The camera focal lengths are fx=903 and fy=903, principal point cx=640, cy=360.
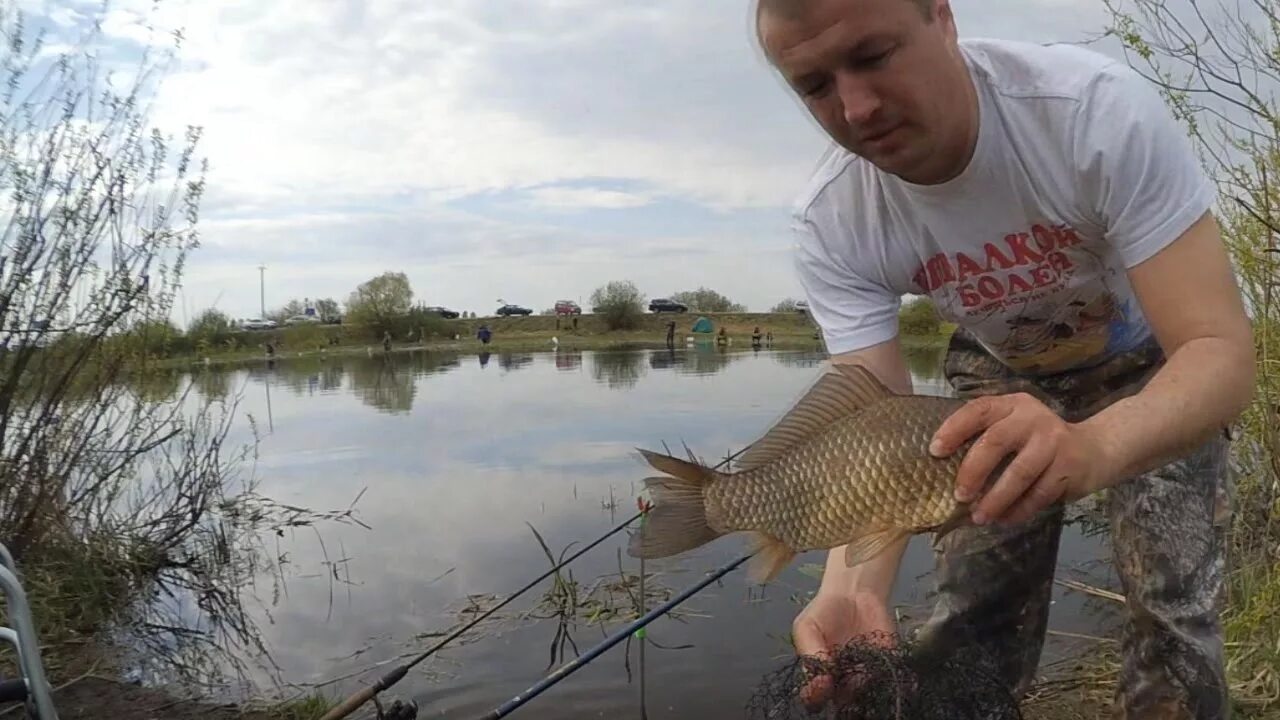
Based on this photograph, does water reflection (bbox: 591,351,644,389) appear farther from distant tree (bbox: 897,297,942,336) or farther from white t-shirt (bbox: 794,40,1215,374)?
white t-shirt (bbox: 794,40,1215,374)

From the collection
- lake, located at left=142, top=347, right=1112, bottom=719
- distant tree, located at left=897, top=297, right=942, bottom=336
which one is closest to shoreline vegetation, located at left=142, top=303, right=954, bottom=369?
distant tree, located at left=897, top=297, right=942, bottom=336

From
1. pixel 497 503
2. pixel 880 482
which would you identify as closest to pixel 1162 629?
pixel 880 482

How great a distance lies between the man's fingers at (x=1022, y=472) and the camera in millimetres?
1055

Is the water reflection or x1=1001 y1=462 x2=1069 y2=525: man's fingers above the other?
x1=1001 y1=462 x2=1069 y2=525: man's fingers

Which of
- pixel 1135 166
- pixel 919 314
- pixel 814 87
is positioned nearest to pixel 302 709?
pixel 814 87

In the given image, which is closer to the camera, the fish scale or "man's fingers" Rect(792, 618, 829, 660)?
the fish scale

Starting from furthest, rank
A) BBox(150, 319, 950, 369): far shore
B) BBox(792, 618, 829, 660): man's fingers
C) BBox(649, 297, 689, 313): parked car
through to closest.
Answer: BBox(649, 297, 689, 313): parked car, BBox(150, 319, 950, 369): far shore, BBox(792, 618, 829, 660): man's fingers

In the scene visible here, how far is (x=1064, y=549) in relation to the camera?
18.4 ft

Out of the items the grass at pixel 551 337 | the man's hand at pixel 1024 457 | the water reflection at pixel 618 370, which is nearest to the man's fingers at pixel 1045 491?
the man's hand at pixel 1024 457

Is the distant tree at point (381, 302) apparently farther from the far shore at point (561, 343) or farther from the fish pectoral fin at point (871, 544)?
the fish pectoral fin at point (871, 544)

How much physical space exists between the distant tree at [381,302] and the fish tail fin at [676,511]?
148 feet

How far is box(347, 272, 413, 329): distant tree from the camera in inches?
1775

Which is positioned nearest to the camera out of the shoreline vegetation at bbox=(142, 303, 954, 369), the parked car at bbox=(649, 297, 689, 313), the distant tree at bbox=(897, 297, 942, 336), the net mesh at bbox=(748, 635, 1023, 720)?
the net mesh at bbox=(748, 635, 1023, 720)

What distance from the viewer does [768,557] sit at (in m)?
1.58
